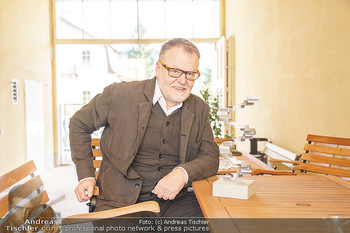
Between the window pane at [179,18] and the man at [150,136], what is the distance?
6.60 meters

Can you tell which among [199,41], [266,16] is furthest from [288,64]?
[199,41]

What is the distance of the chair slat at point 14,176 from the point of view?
4.93 ft

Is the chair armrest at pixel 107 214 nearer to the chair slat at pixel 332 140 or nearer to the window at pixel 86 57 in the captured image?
the chair slat at pixel 332 140

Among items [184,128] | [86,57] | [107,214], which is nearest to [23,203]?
[107,214]

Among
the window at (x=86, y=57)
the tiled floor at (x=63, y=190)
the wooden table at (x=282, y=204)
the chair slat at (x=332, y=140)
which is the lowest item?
the tiled floor at (x=63, y=190)

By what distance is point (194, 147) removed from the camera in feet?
6.47

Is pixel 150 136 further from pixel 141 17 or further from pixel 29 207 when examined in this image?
pixel 141 17

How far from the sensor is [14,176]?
1.59 meters

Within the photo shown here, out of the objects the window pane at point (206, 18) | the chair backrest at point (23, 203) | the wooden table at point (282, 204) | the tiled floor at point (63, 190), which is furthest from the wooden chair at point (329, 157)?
the window pane at point (206, 18)

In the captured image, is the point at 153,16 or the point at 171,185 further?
the point at 153,16

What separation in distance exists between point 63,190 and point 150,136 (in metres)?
4.34

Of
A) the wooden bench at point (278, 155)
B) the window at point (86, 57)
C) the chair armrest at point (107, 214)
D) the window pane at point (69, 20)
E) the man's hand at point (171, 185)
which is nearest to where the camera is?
the chair armrest at point (107, 214)

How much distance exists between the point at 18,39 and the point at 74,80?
23.9 ft

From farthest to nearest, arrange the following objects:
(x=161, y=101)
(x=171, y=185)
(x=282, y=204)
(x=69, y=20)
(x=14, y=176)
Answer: (x=69, y=20) < (x=161, y=101) < (x=171, y=185) < (x=14, y=176) < (x=282, y=204)
